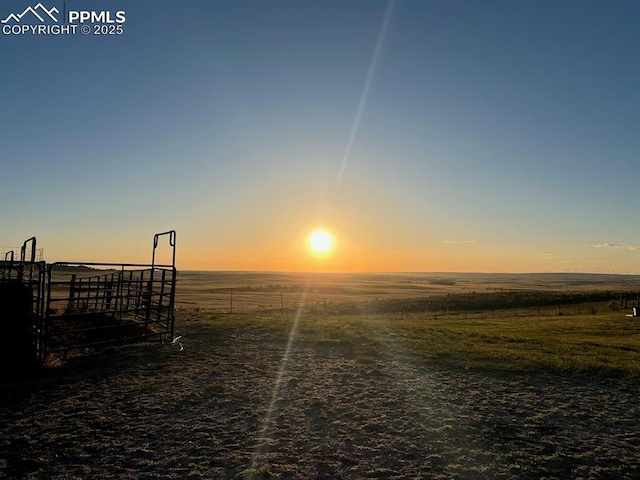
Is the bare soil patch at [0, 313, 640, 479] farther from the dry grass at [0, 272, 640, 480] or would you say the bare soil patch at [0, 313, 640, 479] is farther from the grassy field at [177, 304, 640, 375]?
the grassy field at [177, 304, 640, 375]

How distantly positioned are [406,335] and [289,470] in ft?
41.6

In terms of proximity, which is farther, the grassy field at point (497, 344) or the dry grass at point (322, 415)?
the grassy field at point (497, 344)

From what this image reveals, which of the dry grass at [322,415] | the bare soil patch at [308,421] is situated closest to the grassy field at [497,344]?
the dry grass at [322,415]

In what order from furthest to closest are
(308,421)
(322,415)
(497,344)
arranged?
(497,344) → (322,415) → (308,421)

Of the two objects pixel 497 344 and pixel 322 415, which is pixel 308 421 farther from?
pixel 497 344

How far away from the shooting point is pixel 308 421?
7.61 metres

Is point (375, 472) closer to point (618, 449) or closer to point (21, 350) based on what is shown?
point (618, 449)

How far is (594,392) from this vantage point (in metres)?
9.91

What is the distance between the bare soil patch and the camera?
5.85m

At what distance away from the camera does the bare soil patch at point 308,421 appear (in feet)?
19.2

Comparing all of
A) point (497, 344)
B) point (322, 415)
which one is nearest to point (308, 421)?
point (322, 415)

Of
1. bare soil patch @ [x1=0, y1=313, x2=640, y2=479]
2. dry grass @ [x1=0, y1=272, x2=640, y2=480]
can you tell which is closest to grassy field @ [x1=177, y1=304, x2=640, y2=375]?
dry grass @ [x1=0, y1=272, x2=640, y2=480]

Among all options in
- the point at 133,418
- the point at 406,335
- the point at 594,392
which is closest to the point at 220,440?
the point at 133,418

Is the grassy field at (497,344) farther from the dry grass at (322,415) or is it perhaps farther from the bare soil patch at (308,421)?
the bare soil patch at (308,421)
